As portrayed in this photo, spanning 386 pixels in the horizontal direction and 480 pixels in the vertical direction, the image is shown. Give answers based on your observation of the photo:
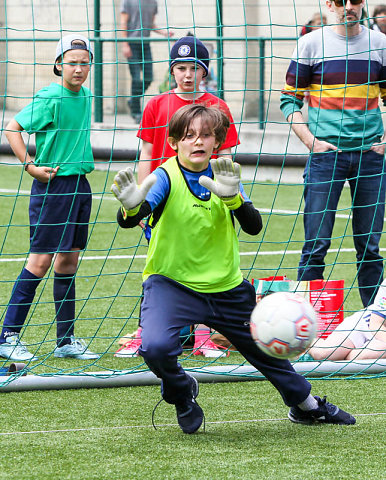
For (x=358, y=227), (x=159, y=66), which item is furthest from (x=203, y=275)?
(x=159, y=66)

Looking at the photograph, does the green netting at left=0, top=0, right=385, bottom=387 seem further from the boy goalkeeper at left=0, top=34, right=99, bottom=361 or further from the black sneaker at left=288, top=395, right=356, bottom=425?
the black sneaker at left=288, top=395, right=356, bottom=425

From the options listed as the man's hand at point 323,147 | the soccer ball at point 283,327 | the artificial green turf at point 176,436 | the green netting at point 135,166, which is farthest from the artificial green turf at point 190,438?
the man's hand at point 323,147

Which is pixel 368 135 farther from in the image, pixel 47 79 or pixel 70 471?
pixel 47 79

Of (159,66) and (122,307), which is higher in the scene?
(159,66)

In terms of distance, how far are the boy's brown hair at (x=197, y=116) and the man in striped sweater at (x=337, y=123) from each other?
150 centimetres

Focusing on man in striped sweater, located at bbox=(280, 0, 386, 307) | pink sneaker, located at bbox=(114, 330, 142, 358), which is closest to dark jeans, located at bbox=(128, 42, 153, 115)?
man in striped sweater, located at bbox=(280, 0, 386, 307)

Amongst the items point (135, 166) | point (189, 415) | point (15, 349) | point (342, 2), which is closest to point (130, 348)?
point (15, 349)

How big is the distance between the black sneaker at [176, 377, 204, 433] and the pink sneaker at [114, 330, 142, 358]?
132 centimetres

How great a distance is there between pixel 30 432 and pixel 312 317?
51.3 inches

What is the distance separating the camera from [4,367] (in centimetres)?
484

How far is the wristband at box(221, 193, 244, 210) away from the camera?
12.4ft

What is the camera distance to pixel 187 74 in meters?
5.07

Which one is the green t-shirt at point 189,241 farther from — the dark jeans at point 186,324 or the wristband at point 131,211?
the wristband at point 131,211

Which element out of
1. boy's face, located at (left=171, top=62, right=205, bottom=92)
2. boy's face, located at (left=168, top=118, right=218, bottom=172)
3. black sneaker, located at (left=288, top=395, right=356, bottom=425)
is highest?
boy's face, located at (left=171, top=62, right=205, bottom=92)
